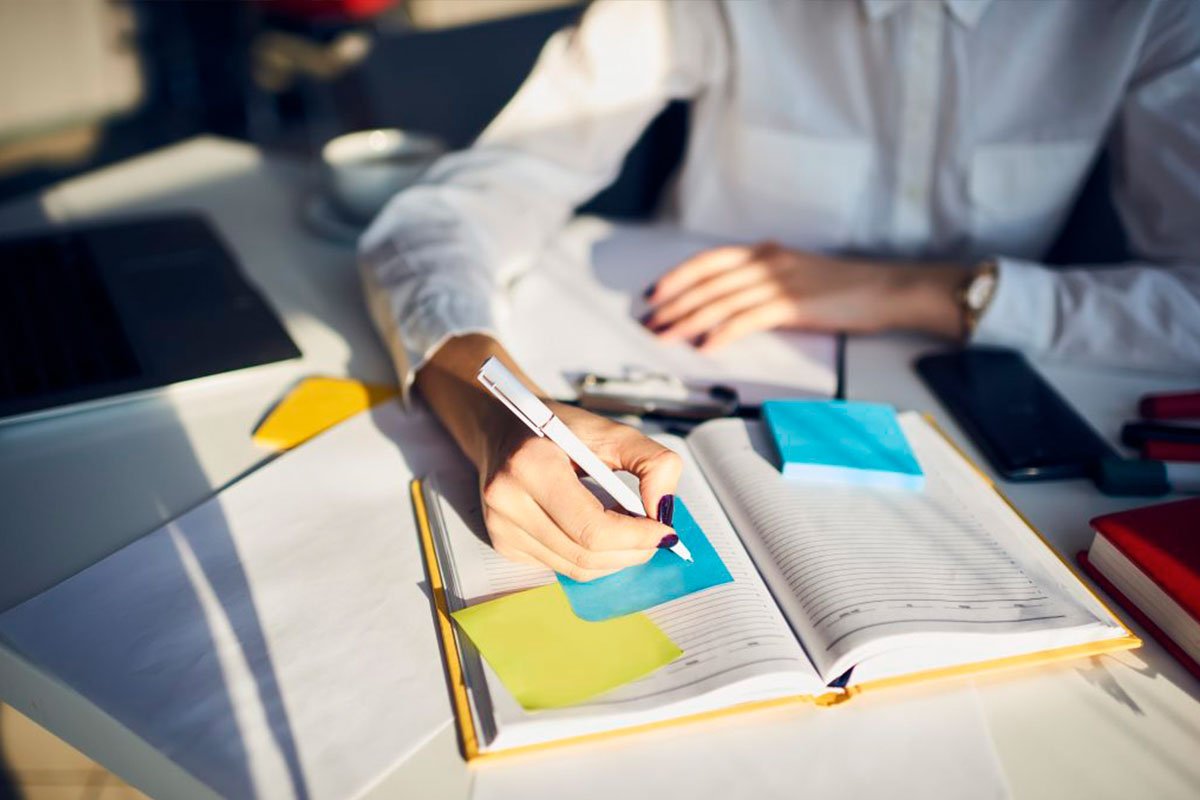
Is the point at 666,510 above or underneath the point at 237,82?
above

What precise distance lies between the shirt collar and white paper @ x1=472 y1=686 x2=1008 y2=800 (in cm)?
71

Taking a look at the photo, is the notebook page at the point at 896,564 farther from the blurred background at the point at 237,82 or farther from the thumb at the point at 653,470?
the blurred background at the point at 237,82

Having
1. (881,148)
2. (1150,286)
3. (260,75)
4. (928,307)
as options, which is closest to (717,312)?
(928,307)

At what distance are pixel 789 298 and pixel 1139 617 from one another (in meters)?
0.43

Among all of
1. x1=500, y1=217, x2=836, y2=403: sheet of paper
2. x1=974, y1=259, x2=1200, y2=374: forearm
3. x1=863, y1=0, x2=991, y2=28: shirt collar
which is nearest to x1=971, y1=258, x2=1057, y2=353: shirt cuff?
x1=974, y1=259, x2=1200, y2=374: forearm

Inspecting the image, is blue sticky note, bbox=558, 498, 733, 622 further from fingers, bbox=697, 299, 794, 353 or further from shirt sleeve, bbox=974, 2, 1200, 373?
shirt sleeve, bbox=974, 2, 1200, 373

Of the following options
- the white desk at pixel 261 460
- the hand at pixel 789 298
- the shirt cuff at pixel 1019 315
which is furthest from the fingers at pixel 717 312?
the shirt cuff at pixel 1019 315

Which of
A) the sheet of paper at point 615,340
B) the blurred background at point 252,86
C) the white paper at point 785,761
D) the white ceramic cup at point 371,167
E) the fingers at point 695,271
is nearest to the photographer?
the white paper at point 785,761

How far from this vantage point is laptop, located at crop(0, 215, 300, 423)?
2.33 feet

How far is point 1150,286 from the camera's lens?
827 mm

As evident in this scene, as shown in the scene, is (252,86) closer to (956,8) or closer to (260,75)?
(260,75)

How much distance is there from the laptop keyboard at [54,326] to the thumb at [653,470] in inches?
18.2

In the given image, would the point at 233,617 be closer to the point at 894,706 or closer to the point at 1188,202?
the point at 894,706

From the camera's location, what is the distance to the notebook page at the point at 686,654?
433mm
